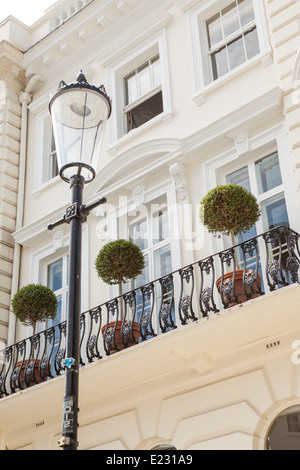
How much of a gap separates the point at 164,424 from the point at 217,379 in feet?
3.24

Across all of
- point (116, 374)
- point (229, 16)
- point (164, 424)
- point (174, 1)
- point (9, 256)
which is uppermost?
point (174, 1)

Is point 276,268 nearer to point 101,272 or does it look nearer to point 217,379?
point 217,379

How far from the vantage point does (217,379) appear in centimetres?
860

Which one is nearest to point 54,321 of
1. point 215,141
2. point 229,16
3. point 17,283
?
point 17,283

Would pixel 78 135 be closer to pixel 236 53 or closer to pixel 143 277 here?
pixel 143 277

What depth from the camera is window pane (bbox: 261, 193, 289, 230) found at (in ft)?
29.9

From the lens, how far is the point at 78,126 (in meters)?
5.53

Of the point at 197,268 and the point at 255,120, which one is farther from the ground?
the point at 255,120

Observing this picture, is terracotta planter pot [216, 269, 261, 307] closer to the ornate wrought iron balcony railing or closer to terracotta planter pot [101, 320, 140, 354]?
the ornate wrought iron balcony railing

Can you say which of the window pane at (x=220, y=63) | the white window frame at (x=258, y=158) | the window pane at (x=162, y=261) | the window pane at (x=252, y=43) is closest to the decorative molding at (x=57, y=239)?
the window pane at (x=162, y=261)

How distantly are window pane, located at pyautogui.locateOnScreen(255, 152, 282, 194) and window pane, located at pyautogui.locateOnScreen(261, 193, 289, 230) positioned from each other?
24 cm

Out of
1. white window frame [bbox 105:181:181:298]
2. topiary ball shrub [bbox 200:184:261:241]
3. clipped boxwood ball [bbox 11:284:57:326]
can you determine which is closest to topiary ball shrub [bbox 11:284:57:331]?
clipped boxwood ball [bbox 11:284:57:326]

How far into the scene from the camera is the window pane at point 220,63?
1107 cm

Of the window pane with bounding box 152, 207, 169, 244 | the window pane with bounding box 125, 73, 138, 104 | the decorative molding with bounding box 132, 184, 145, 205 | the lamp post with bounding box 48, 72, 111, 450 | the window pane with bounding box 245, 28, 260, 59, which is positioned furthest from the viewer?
the window pane with bounding box 125, 73, 138, 104
